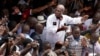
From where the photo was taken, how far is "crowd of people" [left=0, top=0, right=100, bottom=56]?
9.55 m

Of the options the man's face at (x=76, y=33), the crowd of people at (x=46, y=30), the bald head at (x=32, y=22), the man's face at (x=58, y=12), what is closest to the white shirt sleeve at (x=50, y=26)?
the crowd of people at (x=46, y=30)

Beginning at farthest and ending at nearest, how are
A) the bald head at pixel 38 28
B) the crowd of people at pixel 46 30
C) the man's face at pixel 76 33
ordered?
the man's face at pixel 76 33, the bald head at pixel 38 28, the crowd of people at pixel 46 30

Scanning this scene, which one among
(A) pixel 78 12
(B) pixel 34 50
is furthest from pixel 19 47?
(A) pixel 78 12

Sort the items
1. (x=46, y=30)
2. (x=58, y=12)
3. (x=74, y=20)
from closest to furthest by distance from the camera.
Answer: (x=58, y=12) < (x=46, y=30) < (x=74, y=20)

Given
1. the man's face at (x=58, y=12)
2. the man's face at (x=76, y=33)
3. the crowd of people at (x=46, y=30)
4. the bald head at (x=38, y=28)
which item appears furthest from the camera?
the man's face at (x=76, y=33)

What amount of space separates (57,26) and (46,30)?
0.29 m

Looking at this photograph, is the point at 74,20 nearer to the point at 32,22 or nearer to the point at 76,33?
the point at 76,33

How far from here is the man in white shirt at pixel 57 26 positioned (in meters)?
10.1

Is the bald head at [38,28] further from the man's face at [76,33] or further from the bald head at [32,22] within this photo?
the man's face at [76,33]

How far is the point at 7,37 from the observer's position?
931 cm

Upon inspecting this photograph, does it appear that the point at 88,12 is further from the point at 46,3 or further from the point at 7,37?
the point at 7,37

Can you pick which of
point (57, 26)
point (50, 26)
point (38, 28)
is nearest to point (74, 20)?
point (57, 26)

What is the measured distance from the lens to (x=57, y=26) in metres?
10.2

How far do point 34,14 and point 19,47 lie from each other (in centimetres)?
142
